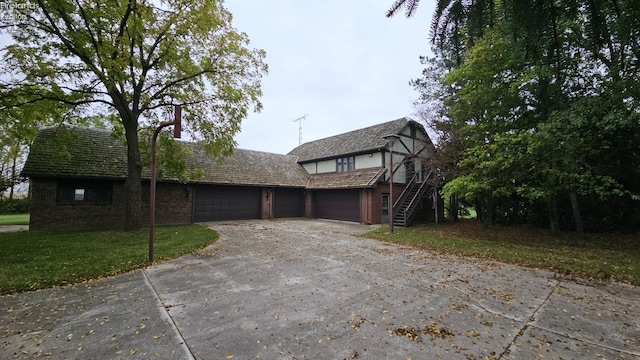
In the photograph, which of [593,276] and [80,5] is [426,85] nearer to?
[593,276]

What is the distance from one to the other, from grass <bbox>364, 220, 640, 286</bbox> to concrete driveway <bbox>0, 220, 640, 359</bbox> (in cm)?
98

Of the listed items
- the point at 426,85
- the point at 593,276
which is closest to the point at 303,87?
the point at 426,85

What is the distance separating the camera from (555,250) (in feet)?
30.7

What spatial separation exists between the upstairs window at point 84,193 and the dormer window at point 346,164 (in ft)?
46.9

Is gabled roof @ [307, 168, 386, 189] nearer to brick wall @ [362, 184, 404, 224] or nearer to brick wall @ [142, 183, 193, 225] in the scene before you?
brick wall @ [362, 184, 404, 224]

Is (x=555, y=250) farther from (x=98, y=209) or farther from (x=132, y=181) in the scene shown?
(x=98, y=209)

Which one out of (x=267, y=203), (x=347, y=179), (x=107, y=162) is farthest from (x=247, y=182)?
(x=107, y=162)

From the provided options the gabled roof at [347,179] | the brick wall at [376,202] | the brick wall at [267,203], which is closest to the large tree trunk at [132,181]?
the brick wall at [267,203]

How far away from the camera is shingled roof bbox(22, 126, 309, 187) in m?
12.6

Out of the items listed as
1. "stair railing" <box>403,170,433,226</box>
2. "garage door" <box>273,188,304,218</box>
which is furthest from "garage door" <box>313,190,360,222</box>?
"stair railing" <box>403,170,433,226</box>

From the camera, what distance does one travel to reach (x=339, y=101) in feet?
91.6

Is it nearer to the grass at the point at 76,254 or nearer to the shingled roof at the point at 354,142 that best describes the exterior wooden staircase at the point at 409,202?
the shingled roof at the point at 354,142

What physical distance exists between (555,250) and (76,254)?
51.5ft

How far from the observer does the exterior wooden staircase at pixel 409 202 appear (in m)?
16.5
